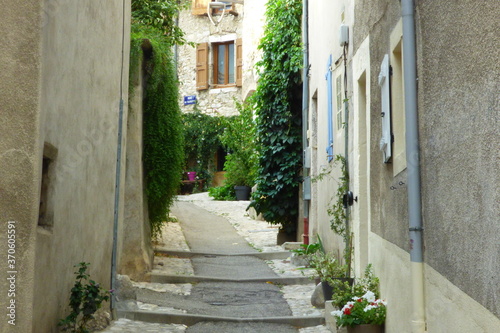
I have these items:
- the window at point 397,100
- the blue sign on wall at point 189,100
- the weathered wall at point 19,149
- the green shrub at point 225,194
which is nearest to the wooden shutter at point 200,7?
the blue sign on wall at point 189,100

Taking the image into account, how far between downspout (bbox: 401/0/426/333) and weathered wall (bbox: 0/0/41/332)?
88.1 inches

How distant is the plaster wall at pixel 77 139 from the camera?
5051 mm

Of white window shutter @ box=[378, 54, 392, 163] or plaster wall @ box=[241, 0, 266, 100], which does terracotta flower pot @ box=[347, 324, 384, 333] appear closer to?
white window shutter @ box=[378, 54, 392, 163]

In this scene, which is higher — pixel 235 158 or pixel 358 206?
pixel 235 158

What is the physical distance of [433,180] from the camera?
3664 millimetres

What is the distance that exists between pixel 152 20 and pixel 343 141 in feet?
19.3

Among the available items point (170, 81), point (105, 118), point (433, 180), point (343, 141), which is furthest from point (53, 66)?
point (170, 81)

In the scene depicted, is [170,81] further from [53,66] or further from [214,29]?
[214,29]

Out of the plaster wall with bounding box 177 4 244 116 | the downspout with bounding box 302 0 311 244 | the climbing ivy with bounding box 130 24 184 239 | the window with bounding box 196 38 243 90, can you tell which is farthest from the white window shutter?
the window with bounding box 196 38 243 90

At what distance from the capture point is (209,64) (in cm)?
2634

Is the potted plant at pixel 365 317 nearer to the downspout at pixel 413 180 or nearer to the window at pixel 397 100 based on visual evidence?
the window at pixel 397 100

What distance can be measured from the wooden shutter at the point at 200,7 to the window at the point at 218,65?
4.06 ft

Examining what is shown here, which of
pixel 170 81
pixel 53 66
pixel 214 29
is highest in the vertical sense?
pixel 214 29

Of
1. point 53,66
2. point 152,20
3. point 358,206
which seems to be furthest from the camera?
point 152,20
